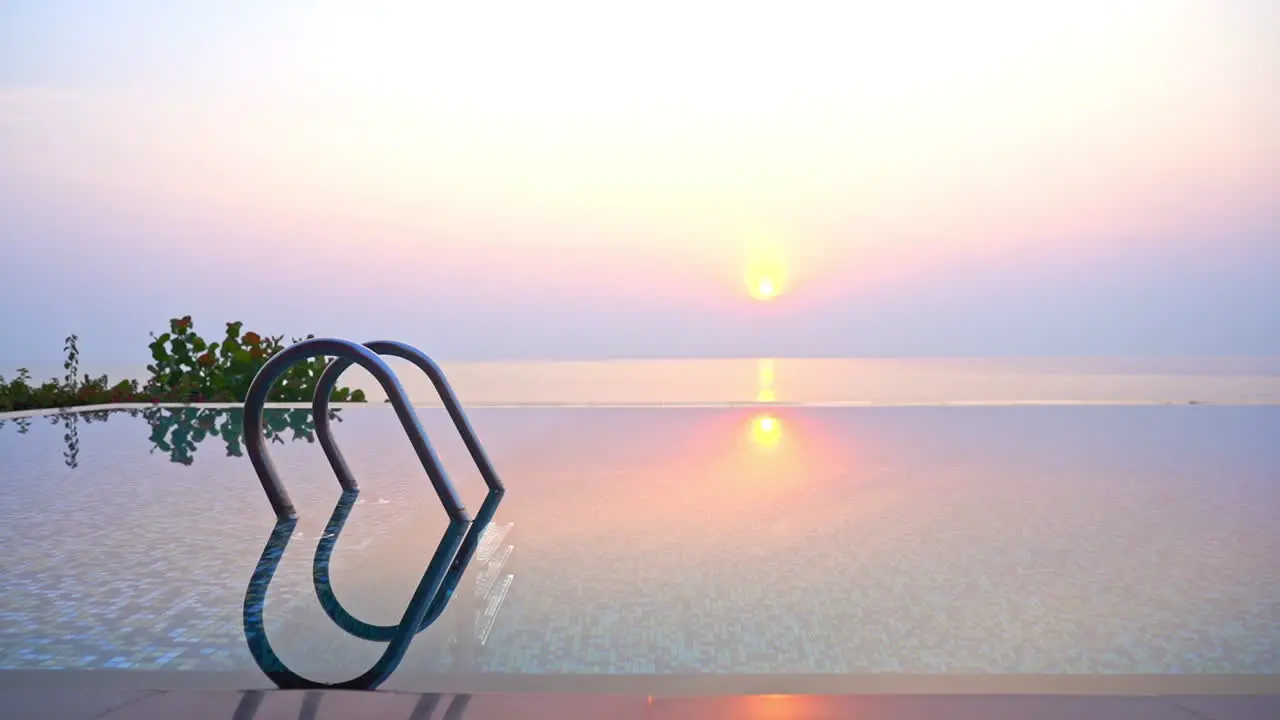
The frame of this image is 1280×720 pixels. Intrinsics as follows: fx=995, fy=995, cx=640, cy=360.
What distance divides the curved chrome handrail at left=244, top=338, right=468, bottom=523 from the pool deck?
6.53 ft

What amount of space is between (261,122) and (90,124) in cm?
309

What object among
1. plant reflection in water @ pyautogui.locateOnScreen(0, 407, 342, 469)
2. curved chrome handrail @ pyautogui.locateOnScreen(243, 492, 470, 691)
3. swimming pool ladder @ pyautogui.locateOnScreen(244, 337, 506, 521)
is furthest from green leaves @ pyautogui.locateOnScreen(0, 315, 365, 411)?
curved chrome handrail @ pyautogui.locateOnScreen(243, 492, 470, 691)

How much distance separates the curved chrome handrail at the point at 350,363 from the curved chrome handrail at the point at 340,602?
0.84ft

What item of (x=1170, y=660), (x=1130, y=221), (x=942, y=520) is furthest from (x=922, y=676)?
(x=1130, y=221)

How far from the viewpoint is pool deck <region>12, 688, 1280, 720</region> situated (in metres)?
2.02

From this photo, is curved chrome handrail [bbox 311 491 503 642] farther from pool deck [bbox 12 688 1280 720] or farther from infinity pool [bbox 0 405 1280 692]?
pool deck [bbox 12 688 1280 720]

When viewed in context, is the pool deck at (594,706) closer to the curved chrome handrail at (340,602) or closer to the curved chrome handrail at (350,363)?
the curved chrome handrail at (340,602)

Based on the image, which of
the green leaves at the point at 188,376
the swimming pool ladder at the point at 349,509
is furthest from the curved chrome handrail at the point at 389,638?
the green leaves at the point at 188,376

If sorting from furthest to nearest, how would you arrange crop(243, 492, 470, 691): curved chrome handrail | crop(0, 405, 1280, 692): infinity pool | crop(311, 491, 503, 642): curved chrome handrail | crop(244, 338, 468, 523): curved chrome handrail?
1. crop(244, 338, 468, 523): curved chrome handrail
2. crop(311, 491, 503, 642): curved chrome handrail
3. crop(0, 405, 1280, 692): infinity pool
4. crop(243, 492, 470, 691): curved chrome handrail

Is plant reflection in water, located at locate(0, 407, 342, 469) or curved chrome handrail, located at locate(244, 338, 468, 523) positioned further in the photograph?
plant reflection in water, located at locate(0, 407, 342, 469)

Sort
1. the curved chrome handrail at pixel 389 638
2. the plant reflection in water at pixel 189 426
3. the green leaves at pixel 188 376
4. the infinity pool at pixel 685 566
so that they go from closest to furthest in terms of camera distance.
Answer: the curved chrome handrail at pixel 389 638, the infinity pool at pixel 685 566, the plant reflection in water at pixel 189 426, the green leaves at pixel 188 376

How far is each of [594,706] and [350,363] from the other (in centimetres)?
294

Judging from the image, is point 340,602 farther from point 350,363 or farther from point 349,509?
point 349,509

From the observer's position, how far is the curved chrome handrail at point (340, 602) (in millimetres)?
3043
